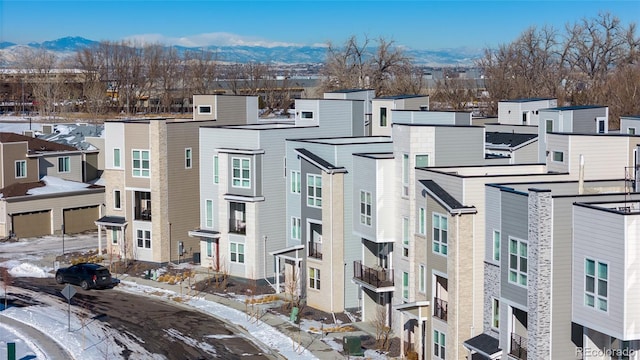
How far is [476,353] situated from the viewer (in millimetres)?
31000

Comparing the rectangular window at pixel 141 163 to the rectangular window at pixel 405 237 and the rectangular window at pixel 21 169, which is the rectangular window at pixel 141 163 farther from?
the rectangular window at pixel 405 237

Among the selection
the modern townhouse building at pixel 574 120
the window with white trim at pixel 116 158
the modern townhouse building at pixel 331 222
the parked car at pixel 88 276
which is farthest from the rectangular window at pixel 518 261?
the window with white trim at pixel 116 158

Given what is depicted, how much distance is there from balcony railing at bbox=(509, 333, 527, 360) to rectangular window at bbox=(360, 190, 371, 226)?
11040 millimetres

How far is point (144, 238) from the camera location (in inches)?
2062

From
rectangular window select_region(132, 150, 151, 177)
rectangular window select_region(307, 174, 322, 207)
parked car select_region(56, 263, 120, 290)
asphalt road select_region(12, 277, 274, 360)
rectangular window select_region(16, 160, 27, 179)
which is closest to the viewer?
asphalt road select_region(12, 277, 274, 360)

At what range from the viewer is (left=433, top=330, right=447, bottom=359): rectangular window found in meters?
32.8

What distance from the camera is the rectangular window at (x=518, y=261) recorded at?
92.3ft

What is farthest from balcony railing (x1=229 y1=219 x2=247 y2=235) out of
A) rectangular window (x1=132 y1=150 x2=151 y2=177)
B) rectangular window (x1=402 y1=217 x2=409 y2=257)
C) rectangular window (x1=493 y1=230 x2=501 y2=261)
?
rectangular window (x1=493 y1=230 x2=501 y2=261)

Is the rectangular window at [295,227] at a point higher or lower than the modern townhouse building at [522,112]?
lower

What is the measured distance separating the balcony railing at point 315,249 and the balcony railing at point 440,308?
997 centimetres

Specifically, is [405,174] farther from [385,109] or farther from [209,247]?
[385,109]

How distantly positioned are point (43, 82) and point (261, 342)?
117723mm

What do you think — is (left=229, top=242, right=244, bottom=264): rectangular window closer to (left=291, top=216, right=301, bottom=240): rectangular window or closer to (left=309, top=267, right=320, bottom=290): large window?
(left=291, top=216, right=301, bottom=240): rectangular window

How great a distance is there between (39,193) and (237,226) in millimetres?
18080
